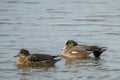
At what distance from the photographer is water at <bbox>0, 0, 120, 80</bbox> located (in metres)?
17.9

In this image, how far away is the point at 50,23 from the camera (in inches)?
1005

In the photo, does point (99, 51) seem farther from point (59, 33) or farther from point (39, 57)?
point (59, 33)

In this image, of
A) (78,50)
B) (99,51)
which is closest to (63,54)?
(78,50)

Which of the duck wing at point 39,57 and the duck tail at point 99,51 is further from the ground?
the duck wing at point 39,57

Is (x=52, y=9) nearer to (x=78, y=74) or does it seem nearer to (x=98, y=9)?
(x=98, y=9)

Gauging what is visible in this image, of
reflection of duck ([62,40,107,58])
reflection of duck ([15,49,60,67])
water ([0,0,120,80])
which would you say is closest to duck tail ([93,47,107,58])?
reflection of duck ([62,40,107,58])

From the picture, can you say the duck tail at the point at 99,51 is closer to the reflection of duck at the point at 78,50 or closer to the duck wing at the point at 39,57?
the reflection of duck at the point at 78,50

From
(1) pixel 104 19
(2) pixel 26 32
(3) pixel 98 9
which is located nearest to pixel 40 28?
(2) pixel 26 32

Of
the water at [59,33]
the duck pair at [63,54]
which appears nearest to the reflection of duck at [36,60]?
the duck pair at [63,54]

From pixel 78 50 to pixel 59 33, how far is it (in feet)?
9.57

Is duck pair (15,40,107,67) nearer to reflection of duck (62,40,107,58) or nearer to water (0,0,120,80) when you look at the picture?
reflection of duck (62,40,107,58)

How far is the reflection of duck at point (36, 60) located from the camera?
18.9m

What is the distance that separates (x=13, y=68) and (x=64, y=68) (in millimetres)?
1344

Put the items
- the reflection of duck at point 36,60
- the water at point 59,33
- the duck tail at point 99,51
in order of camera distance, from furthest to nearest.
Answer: the duck tail at point 99,51, the reflection of duck at point 36,60, the water at point 59,33
